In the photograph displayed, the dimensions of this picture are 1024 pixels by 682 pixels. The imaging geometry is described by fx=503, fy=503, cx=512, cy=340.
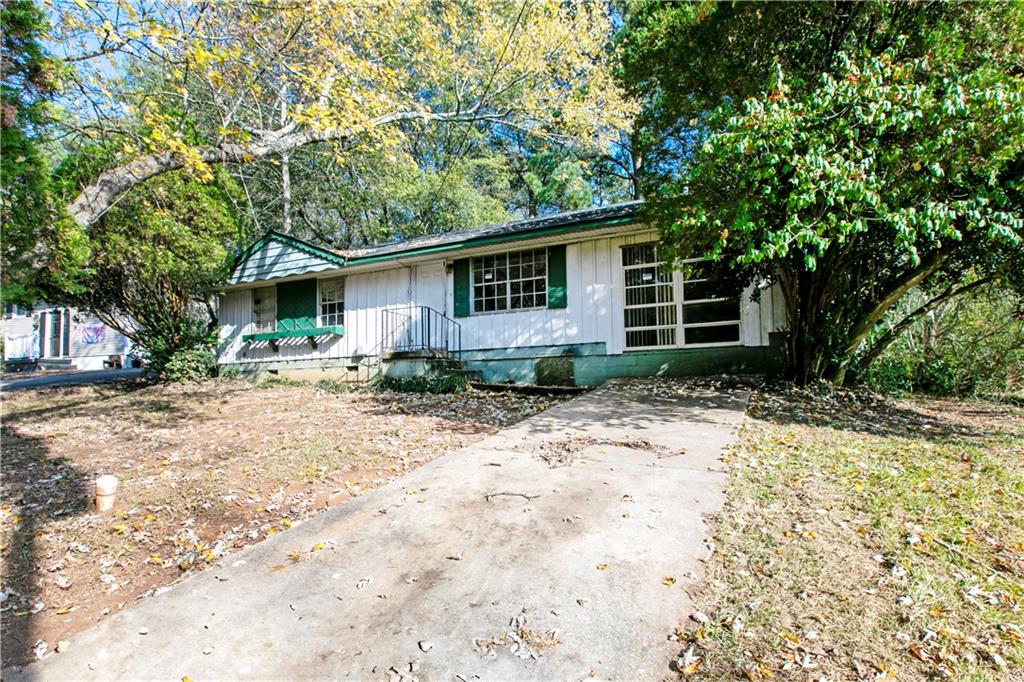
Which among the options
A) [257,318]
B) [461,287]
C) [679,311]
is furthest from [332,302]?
[679,311]

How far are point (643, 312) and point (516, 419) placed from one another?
4.02 meters

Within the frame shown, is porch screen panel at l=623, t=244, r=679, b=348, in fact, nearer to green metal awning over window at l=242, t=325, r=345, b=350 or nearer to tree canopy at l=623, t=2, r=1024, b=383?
tree canopy at l=623, t=2, r=1024, b=383

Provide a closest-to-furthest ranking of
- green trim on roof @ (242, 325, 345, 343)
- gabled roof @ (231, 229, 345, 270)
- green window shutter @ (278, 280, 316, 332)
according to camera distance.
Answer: gabled roof @ (231, 229, 345, 270)
green trim on roof @ (242, 325, 345, 343)
green window shutter @ (278, 280, 316, 332)

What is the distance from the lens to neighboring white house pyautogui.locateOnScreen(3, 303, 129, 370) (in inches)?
930

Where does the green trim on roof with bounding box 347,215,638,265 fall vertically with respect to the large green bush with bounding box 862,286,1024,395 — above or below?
above

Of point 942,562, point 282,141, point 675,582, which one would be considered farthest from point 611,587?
point 282,141

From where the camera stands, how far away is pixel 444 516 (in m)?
3.60

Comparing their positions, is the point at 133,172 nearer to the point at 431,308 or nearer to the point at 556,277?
the point at 431,308

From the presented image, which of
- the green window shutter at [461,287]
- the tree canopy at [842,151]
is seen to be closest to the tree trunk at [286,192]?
the green window shutter at [461,287]

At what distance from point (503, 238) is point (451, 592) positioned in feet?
28.1

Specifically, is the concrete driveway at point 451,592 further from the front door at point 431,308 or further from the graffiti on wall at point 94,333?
the graffiti on wall at point 94,333

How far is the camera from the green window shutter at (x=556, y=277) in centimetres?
1048

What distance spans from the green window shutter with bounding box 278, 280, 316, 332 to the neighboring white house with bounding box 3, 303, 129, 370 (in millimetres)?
14487

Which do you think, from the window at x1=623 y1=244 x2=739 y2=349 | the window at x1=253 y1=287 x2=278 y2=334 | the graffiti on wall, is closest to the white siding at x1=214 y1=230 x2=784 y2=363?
the window at x1=623 y1=244 x2=739 y2=349
